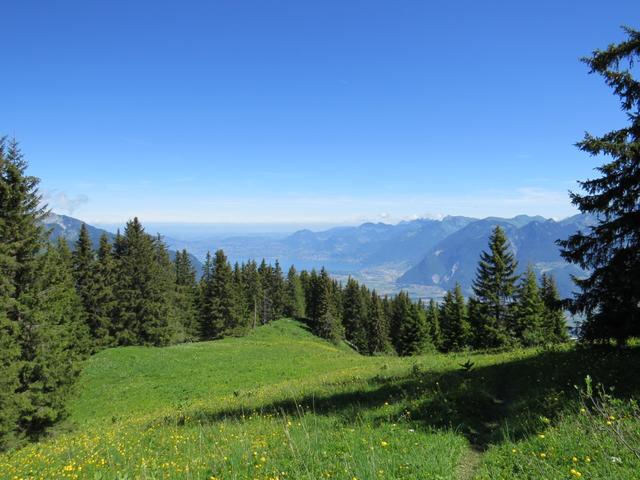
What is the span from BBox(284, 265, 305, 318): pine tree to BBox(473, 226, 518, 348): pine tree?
6386 centimetres

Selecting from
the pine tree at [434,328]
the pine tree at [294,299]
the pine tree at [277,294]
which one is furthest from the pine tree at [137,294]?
the pine tree at [294,299]

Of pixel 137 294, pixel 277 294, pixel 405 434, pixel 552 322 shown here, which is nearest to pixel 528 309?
pixel 552 322

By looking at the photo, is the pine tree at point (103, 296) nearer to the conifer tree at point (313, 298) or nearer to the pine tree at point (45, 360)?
the pine tree at point (45, 360)

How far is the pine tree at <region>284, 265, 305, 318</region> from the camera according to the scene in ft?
331

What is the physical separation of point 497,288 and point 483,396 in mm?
32561

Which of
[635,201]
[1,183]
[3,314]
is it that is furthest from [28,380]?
[635,201]

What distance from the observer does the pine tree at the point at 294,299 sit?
101 m

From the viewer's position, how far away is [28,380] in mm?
16453

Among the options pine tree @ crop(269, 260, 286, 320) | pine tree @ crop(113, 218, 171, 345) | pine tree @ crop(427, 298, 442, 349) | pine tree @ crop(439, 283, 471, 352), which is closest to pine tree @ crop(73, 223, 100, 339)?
pine tree @ crop(113, 218, 171, 345)

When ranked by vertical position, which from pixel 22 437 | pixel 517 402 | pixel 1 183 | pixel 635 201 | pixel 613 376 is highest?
pixel 1 183

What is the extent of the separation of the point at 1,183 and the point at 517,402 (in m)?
21.5

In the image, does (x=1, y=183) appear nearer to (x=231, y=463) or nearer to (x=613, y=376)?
(x=231, y=463)

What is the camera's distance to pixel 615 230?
37.8ft

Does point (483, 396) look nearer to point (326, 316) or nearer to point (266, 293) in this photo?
point (326, 316)
